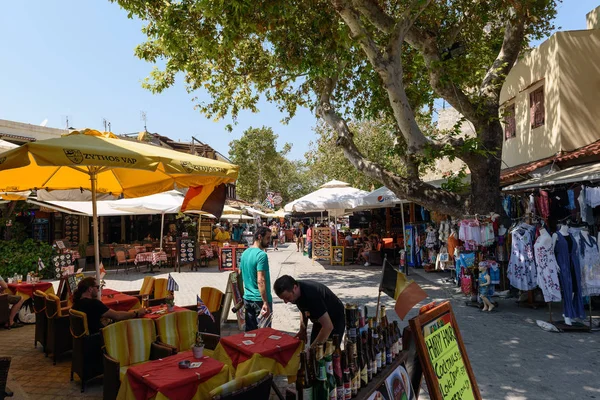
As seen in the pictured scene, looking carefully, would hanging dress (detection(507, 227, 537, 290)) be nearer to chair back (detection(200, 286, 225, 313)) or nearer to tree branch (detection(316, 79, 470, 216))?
tree branch (detection(316, 79, 470, 216))

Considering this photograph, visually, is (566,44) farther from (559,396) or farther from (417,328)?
(417,328)

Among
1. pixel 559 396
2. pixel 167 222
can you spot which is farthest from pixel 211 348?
pixel 167 222

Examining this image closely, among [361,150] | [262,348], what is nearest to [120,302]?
[262,348]

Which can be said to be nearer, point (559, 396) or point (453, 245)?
point (559, 396)

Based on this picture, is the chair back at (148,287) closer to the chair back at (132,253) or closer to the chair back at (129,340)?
the chair back at (129,340)

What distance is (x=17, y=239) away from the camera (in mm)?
13109

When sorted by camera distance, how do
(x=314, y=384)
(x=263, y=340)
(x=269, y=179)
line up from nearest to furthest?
(x=314, y=384)
(x=263, y=340)
(x=269, y=179)

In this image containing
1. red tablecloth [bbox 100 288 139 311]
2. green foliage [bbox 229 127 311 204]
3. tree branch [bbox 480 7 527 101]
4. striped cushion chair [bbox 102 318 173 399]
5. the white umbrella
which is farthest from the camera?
green foliage [bbox 229 127 311 204]

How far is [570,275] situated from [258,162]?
45588 millimetres

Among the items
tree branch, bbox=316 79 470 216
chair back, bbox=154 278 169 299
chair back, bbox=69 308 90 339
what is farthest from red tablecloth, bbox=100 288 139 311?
tree branch, bbox=316 79 470 216

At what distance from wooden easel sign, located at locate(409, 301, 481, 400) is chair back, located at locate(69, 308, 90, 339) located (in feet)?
12.6

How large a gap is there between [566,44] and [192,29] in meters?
9.69

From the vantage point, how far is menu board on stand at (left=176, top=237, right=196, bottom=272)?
15562 millimetres

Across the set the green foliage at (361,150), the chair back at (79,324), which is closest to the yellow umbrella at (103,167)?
the chair back at (79,324)
